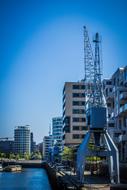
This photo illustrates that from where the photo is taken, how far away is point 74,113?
151m

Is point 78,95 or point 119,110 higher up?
point 78,95

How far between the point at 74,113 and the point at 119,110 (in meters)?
63.4

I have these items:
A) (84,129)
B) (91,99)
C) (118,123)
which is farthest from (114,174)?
(84,129)

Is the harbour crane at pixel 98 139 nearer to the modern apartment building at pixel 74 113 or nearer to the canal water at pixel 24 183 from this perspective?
the canal water at pixel 24 183

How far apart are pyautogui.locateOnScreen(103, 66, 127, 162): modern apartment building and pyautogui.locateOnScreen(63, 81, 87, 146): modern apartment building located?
4960 centimetres

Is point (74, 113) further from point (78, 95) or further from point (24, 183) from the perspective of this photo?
point (24, 183)

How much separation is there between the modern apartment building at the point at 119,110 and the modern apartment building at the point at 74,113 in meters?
49.6

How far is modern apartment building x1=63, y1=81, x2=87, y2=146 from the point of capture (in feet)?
490

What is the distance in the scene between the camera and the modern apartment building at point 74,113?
14925cm

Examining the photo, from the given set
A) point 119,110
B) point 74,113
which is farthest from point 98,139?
point 74,113

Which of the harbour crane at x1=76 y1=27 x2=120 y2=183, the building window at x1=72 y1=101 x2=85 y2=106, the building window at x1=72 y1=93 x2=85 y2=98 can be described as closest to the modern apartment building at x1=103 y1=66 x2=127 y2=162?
the harbour crane at x1=76 y1=27 x2=120 y2=183

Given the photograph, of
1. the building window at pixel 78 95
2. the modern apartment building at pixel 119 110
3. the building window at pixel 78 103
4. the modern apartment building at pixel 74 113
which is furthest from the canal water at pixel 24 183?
the building window at pixel 78 95

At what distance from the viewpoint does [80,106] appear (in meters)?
150

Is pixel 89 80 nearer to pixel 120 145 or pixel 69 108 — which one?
pixel 120 145
